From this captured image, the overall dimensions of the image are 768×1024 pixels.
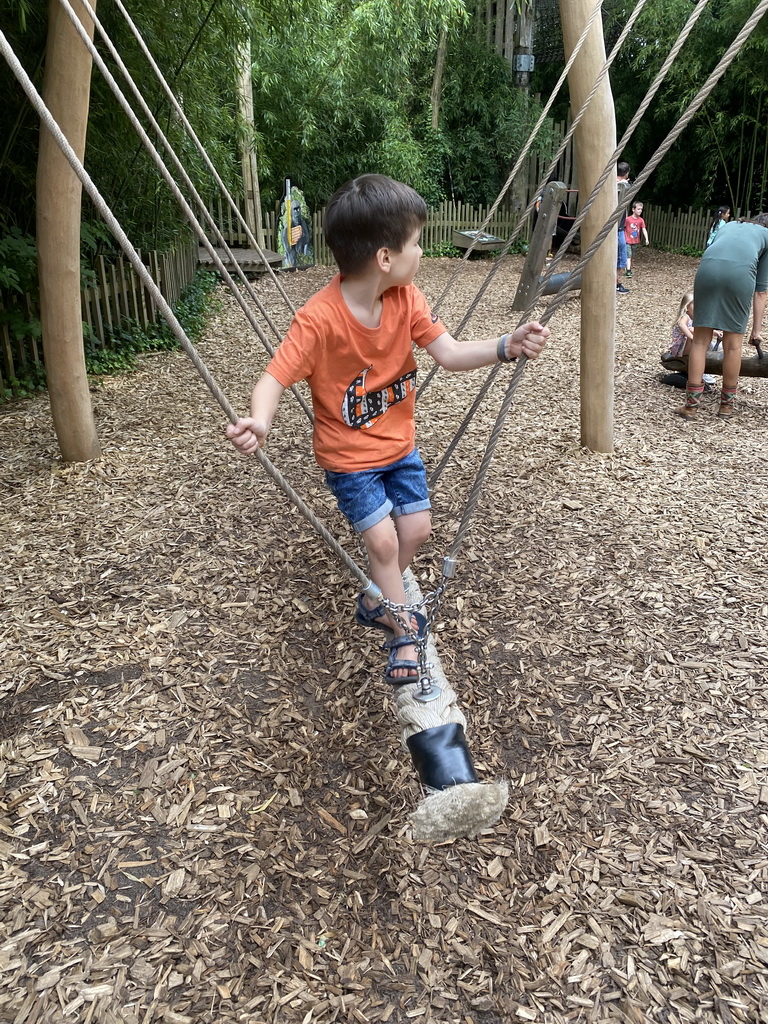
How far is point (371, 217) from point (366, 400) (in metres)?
0.41

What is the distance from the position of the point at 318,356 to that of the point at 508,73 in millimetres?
13546

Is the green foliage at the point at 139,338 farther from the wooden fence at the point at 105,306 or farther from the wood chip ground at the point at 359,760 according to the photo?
the wood chip ground at the point at 359,760

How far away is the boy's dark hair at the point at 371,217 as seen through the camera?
1.65 m

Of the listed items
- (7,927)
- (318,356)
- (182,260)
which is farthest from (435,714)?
(182,260)

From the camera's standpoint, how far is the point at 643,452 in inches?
147

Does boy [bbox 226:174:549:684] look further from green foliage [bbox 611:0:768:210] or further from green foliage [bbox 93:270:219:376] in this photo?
green foliage [bbox 611:0:768:210]

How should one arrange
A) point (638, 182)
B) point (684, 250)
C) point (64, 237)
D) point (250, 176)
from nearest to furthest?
1. point (638, 182)
2. point (64, 237)
3. point (250, 176)
4. point (684, 250)

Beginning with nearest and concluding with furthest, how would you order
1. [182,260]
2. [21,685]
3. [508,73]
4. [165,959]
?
→ [165,959], [21,685], [182,260], [508,73]

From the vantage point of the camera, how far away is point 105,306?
563 cm

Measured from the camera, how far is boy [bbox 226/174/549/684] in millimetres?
1685

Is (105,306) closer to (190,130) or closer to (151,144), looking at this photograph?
(190,130)

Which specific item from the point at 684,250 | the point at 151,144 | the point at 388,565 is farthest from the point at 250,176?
the point at 388,565

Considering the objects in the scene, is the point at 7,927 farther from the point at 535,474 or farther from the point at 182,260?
the point at 182,260

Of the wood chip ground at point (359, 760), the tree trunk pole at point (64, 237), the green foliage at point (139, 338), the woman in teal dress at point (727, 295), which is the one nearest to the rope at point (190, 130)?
the tree trunk pole at point (64, 237)
